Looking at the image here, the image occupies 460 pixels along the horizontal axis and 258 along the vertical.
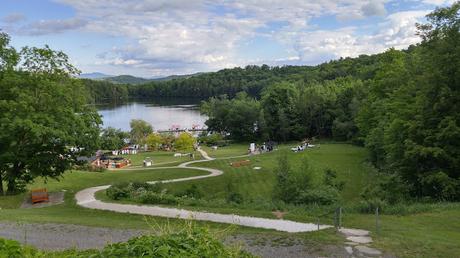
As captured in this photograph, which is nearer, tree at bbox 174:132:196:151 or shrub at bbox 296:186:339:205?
shrub at bbox 296:186:339:205

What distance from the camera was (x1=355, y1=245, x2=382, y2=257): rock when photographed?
10.4m

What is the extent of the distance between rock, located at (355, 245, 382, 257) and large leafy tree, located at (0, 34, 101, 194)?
52.5 ft

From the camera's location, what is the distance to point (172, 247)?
500 cm

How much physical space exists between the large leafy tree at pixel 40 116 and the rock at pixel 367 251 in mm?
16015

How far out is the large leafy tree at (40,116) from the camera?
22.1 m

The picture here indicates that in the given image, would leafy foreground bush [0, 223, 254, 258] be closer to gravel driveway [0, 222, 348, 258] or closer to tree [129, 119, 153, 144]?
gravel driveway [0, 222, 348, 258]

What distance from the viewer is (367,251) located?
34.9 feet

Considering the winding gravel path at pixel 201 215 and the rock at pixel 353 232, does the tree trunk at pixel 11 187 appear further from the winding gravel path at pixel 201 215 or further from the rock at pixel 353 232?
the rock at pixel 353 232

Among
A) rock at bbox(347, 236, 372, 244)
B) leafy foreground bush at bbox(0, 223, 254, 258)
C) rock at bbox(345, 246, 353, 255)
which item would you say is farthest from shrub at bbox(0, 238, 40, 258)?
rock at bbox(347, 236, 372, 244)

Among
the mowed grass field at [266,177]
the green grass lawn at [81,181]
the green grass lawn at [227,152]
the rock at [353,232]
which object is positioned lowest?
the green grass lawn at [227,152]

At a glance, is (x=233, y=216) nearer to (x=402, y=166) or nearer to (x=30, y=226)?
(x=30, y=226)

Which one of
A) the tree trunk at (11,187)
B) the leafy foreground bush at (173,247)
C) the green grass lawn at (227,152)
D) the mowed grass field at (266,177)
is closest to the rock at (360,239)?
the leafy foreground bush at (173,247)

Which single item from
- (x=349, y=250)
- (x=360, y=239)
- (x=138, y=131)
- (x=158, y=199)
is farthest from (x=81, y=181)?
(x=138, y=131)

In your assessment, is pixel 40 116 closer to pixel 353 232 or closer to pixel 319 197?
pixel 319 197
